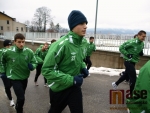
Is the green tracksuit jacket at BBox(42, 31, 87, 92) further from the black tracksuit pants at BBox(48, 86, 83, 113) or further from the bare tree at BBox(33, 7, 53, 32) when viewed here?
the bare tree at BBox(33, 7, 53, 32)

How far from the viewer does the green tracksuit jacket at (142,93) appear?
60.8 inches

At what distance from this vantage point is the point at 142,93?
166cm

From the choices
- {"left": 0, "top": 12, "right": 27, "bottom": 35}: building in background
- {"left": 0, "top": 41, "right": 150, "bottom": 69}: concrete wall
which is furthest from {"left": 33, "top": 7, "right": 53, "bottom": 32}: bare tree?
{"left": 0, "top": 41, "right": 150, "bottom": 69}: concrete wall

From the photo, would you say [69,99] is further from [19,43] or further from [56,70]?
[19,43]

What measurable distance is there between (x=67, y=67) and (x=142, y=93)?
1117 millimetres

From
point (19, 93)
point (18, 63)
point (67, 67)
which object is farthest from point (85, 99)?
point (67, 67)

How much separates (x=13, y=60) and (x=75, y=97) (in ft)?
6.42

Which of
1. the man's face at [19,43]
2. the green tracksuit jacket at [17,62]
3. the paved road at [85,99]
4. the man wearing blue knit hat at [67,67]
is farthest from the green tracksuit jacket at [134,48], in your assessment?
the man's face at [19,43]

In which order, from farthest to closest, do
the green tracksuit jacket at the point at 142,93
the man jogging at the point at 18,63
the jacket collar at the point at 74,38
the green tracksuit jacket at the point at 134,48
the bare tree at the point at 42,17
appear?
1. the bare tree at the point at 42,17
2. the green tracksuit jacket at the point at 134,48
3. the man jogging at the point at 18,63
4. the jacket collar at the point at 74,38
5. the green tracksuit jacket at the point at 142,93

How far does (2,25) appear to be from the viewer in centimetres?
7269

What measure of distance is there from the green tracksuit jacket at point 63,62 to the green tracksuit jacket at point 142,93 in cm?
87

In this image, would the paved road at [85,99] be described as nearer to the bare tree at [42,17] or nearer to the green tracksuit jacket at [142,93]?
the green tracksuit jacket at [142,93]

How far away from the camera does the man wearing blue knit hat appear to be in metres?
2.33

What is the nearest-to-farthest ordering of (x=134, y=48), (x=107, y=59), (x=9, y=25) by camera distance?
(x=134, y=48)
(x=107, y=59)
(x=9, y=25)
